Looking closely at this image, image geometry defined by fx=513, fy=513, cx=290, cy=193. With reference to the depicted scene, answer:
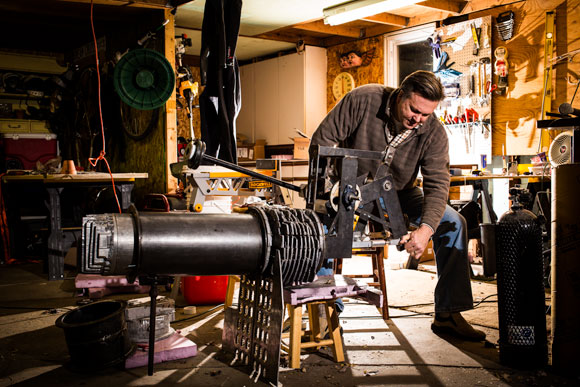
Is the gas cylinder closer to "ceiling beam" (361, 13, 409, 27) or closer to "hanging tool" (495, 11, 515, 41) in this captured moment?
"hanging tool" (495, 11, 515, 41)

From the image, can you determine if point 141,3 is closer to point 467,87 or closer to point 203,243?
point 467,87

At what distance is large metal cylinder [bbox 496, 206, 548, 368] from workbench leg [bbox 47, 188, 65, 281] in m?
3.69

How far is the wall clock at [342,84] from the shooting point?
7.48 m

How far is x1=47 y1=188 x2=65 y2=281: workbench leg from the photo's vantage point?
4.44 meters

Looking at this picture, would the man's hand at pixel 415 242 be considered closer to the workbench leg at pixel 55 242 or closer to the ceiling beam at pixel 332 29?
the workbench leg at pixel 55 242

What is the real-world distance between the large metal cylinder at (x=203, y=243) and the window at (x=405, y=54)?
5389mm

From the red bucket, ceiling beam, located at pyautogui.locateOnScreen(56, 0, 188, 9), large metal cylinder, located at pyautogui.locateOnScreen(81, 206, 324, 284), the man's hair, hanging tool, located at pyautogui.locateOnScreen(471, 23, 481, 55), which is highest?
ceiling beam, located at pyautogui.locateOnScreen(56, 0, 188, 9)

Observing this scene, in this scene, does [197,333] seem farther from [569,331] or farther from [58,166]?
[58,166]

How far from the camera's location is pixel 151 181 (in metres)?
5.62

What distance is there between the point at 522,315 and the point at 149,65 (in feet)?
13.1

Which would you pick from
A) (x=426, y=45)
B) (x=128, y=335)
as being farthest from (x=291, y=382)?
(x=426, y=45)

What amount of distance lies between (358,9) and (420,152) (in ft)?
9.74

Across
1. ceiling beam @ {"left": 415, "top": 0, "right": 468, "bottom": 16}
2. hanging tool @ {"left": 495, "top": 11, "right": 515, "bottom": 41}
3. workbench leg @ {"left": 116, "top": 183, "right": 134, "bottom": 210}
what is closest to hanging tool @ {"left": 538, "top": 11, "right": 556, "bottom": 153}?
hanging tool @ {"left": 495, "top": 11, "right": 515, "bottom": 41}

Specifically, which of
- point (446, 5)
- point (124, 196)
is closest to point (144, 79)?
point (124, 196)
